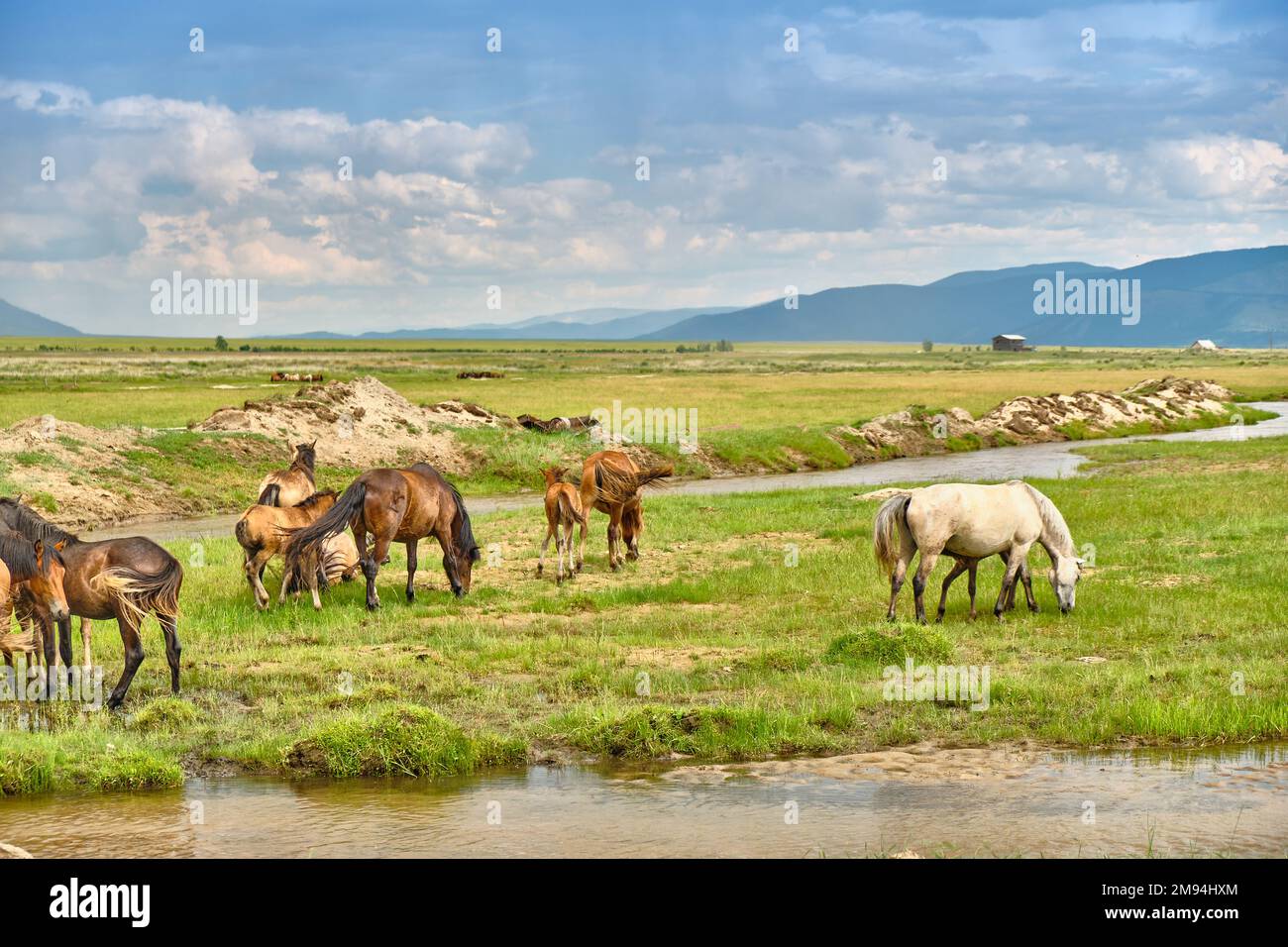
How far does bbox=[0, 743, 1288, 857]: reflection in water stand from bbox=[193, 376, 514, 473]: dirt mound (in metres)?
31.4

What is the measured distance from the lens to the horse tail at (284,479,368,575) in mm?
16562

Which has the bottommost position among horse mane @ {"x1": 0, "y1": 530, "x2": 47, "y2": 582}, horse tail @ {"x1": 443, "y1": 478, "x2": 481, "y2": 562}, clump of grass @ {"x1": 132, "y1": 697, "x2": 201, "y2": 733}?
clump of grass @ {"x1": 132, "y1": 697, "x2": 201, "y2": 733}

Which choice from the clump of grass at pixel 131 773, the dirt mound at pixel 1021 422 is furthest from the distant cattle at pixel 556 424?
the clump of grass at pixel 131 773

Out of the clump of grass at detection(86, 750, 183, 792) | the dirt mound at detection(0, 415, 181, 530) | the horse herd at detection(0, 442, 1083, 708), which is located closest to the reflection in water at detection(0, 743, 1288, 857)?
the clump of grass at detection(86, 750, 183, 792)

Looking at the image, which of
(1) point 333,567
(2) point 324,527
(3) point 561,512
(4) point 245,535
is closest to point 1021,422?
(3) point 561,512

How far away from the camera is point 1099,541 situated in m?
22.8

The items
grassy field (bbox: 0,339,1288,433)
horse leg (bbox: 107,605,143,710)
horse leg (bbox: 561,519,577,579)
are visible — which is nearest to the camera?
horse leg (bbox: 107,605,143,710)

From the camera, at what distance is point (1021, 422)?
59656mm

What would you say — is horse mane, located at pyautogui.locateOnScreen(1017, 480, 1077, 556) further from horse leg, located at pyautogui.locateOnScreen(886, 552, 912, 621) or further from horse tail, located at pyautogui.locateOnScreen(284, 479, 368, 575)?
horse tail, located at pyautogui.locateOnScreen(284, 479, 368, 575)

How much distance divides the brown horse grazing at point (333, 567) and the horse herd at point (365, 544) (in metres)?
0.02

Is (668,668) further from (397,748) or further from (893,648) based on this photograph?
(397,748)

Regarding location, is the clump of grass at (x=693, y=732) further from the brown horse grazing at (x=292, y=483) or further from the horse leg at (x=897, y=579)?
the brown horse grazing at (x=292, y=483)
